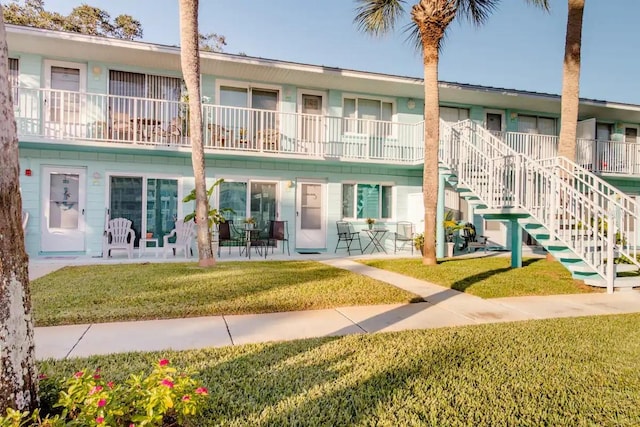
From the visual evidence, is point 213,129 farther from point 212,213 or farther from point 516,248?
point 516,248

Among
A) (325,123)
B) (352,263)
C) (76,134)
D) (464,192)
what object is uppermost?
(325,123)

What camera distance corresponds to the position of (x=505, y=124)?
15.0m

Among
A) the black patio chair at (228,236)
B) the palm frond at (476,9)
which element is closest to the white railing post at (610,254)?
the palm frond at (476,9)

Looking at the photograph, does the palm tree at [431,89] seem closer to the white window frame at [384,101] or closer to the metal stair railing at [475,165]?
the metal stair railing at [475,165]

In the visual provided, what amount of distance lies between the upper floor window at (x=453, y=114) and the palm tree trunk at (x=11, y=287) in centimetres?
1412

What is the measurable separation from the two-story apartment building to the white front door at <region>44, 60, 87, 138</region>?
0.10 ft

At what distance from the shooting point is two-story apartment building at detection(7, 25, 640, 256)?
1020 cm

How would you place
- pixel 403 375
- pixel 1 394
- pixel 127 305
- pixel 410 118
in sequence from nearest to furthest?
pixel 1 394
pixel 403 375
pixel 127 305
pixel 410 118

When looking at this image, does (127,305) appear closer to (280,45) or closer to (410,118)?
(410,118)

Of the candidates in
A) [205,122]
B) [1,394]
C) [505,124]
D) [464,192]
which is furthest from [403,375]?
[505,124]

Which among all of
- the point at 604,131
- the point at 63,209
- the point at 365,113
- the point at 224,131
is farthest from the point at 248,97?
the point at 604,131

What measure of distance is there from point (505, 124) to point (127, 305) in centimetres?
1460

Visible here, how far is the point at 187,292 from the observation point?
5719 millimetres

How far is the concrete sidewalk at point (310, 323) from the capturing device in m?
3.66
